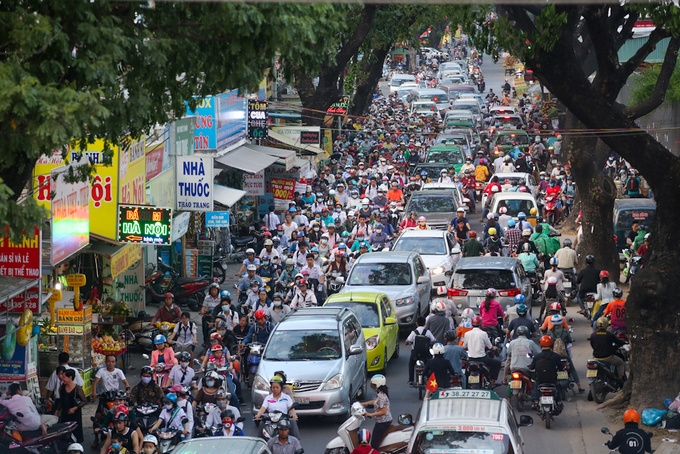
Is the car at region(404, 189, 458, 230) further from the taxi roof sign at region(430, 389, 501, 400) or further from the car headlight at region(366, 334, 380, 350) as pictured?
the taxi roof sign at region(430, 389, 501, 400)

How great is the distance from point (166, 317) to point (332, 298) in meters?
3.03

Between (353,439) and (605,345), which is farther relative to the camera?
(605,345)

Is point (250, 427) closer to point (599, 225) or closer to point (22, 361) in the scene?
point (22, 361)

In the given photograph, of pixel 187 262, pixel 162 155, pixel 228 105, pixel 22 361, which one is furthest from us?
pixel 228 105

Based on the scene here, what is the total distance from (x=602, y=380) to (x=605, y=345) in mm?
586

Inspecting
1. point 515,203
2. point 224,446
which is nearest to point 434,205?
point 515,203

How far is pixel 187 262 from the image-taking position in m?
30.1

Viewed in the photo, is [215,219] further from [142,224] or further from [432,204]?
[432,204]

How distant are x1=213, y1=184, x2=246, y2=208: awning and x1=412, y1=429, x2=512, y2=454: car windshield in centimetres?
1796

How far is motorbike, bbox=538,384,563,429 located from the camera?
1825 centimetres

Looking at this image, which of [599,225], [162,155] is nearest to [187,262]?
[162,155]

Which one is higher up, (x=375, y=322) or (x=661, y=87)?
(x=661, y=87)

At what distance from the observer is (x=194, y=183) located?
90.6 feet

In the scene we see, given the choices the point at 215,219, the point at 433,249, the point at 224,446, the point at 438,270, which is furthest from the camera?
the point at 215,219
